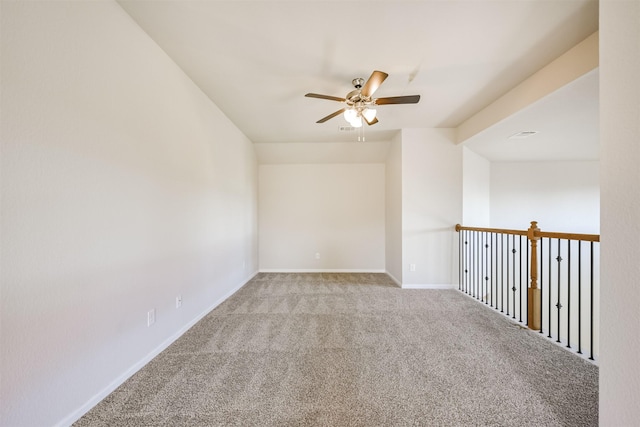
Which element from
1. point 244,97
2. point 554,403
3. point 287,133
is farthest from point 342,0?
point 554,403

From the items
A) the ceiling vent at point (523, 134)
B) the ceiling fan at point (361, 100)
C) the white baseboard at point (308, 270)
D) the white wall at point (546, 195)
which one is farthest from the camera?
the white baseboard at point (308, 270)

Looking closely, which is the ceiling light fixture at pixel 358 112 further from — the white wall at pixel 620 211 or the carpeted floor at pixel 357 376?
the carpeted floor at pixel 357 376

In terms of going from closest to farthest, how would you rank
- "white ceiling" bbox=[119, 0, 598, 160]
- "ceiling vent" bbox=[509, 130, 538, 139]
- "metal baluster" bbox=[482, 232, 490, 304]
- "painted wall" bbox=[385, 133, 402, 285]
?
"white ceiling" bbox=[119, 0, 598, 160]
"ceiling vent" bbox=[509, 130, 538, 139]
"metal baluster" bbox=[482, 232, 490, 304]
"painted wall" bbox=[385, 133, 402, 285]

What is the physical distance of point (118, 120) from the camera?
1561 millimetres

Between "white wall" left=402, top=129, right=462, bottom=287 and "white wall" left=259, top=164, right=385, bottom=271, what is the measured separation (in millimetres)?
1153

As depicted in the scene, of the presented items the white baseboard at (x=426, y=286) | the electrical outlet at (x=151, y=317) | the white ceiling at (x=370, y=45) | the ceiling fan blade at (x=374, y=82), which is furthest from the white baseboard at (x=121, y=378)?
the white baseboard at (x=426, y=286)

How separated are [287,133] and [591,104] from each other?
3631 millimetres

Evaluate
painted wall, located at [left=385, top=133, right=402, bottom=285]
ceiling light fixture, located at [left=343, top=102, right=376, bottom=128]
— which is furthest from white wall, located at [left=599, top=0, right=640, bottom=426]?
painted wall, located at [left=385, top=133, right=402, bottom=285]

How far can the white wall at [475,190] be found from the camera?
3.80m

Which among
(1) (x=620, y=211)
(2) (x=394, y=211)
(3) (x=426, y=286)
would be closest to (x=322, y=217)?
(2) (x=394, y=211)

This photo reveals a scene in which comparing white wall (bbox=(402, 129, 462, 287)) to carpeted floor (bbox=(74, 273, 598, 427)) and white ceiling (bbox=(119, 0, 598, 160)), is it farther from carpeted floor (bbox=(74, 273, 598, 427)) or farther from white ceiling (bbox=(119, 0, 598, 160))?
carpeted floor (bbox=(74, 273, 598, 427))

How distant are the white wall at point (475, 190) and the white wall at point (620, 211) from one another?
289 centimetres

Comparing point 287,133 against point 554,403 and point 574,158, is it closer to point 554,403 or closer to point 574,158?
point 554,403

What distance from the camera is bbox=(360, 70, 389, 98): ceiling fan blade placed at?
1.86 m
